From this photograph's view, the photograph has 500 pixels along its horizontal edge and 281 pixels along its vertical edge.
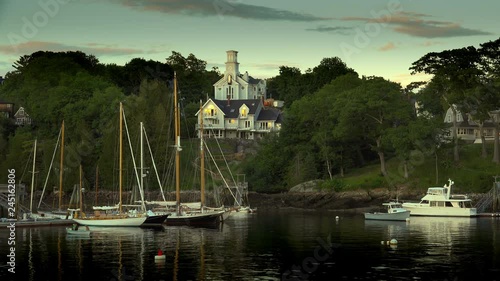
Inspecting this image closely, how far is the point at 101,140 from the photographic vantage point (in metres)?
A: 167

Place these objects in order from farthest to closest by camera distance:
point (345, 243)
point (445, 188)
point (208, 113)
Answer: point (208, 113) < point (445, 188) < point (345, 243)

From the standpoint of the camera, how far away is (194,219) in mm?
106938

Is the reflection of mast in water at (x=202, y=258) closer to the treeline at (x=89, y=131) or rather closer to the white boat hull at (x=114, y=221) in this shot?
the white boat hull at (x=114, y=221)

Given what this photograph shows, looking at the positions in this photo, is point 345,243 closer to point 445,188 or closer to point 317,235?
point 317,235

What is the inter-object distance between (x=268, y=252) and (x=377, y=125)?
2942 inches

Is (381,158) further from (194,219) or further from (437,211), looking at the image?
(194,219)

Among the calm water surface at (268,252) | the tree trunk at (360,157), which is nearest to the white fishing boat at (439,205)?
the calm water surface at (268,252)

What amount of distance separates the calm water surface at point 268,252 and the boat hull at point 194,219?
3.26m

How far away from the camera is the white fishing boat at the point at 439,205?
122 m

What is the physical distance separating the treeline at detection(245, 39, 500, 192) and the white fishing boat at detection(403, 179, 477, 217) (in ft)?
48.2

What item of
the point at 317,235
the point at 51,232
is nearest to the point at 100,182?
the point at 51,232

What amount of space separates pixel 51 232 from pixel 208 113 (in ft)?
337

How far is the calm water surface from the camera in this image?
6538 cm

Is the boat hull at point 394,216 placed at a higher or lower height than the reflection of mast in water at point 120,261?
higher
